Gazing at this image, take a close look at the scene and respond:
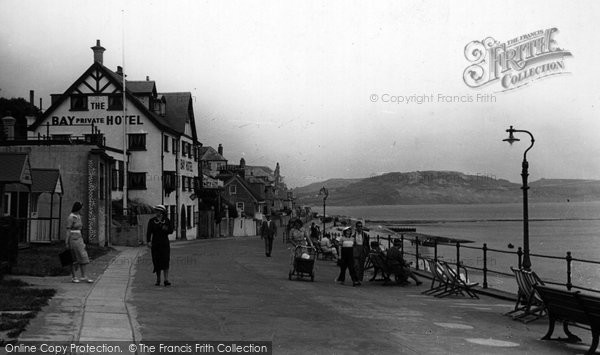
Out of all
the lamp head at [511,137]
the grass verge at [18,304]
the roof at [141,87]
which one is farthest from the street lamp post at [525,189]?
the roof at [141,87]

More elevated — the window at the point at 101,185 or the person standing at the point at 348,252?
the window at the point at 101,185

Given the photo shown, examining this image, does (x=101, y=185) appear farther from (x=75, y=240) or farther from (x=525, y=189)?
(x=525, y=189)

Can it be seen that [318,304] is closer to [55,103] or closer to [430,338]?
[430,338]

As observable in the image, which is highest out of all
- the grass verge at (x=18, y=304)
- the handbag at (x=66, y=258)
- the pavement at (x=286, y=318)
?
the handbag at (x=66, y=258)

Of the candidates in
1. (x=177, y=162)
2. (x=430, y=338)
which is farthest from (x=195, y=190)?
(x=430, y=338)

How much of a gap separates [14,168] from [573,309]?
1396 centimetres

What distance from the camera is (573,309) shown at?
28.8 ft

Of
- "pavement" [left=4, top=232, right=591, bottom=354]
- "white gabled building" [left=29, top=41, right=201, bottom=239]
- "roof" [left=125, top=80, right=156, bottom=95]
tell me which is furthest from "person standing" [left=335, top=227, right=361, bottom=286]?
"roof" [left=125, top=80, right=156, bottom=95]

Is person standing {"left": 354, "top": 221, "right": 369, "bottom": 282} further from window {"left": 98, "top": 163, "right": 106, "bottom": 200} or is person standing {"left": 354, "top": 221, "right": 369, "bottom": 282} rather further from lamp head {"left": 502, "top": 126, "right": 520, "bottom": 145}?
window {"left": 98, "top": 163, "right": 106, "bottom": 200}

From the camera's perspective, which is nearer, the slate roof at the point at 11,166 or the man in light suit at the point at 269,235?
the slate roof at the point at 11,166

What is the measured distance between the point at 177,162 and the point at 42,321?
41.8 m

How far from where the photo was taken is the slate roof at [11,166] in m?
15.9

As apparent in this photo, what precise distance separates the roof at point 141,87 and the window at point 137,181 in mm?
6246

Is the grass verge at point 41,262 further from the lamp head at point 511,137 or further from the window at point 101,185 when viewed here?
the lamp head at point 511,137
